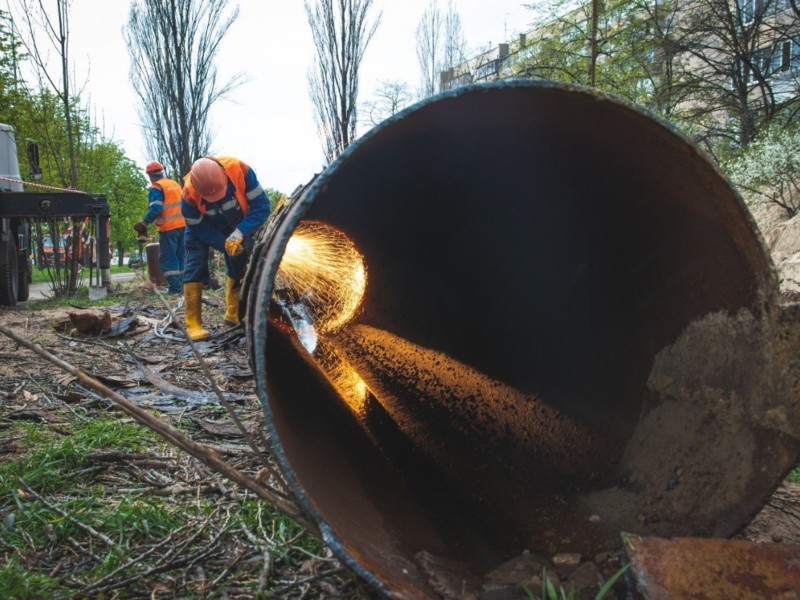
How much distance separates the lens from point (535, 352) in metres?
3.02

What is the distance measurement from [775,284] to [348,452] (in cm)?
169

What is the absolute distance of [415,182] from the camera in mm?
3021

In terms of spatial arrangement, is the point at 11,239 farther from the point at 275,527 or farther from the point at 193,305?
the point at 275,527

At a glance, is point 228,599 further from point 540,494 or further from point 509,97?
point 509,97

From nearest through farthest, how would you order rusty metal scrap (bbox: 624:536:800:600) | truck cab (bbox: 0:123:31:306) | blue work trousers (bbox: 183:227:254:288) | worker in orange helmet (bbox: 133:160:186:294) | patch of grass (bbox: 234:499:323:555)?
rusty metal scrap (bbox: 624:536:800:600) → patch of grass (bbox: 234:499:323:555) → blue work trousers (bbox: 183:227:254:288) → truck cab (bbox: 0:123:31:306) → worker in orange helmet (bbox: 133:160:186:294)

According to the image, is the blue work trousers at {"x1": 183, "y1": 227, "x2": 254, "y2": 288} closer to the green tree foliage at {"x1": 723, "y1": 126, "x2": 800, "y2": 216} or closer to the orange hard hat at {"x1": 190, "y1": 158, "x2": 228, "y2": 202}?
the orange hard hat at {"x1": 190, "y1": 158, "x2": 228, "y2": 202}

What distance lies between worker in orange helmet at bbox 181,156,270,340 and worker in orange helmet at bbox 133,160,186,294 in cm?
364

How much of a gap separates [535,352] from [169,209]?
27.0ft

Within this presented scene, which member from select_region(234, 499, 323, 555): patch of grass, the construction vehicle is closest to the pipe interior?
select_region(234, 499, 323, 555): patch of grass

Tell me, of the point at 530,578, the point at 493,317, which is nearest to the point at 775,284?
the point at 530,578

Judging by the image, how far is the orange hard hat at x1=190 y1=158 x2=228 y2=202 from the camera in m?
5.33

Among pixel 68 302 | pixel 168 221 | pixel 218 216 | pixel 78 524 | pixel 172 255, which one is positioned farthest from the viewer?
pixel 172 255

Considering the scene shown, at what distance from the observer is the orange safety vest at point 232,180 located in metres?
5.48

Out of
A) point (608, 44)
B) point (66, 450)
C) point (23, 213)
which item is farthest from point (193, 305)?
point (608, 44)
